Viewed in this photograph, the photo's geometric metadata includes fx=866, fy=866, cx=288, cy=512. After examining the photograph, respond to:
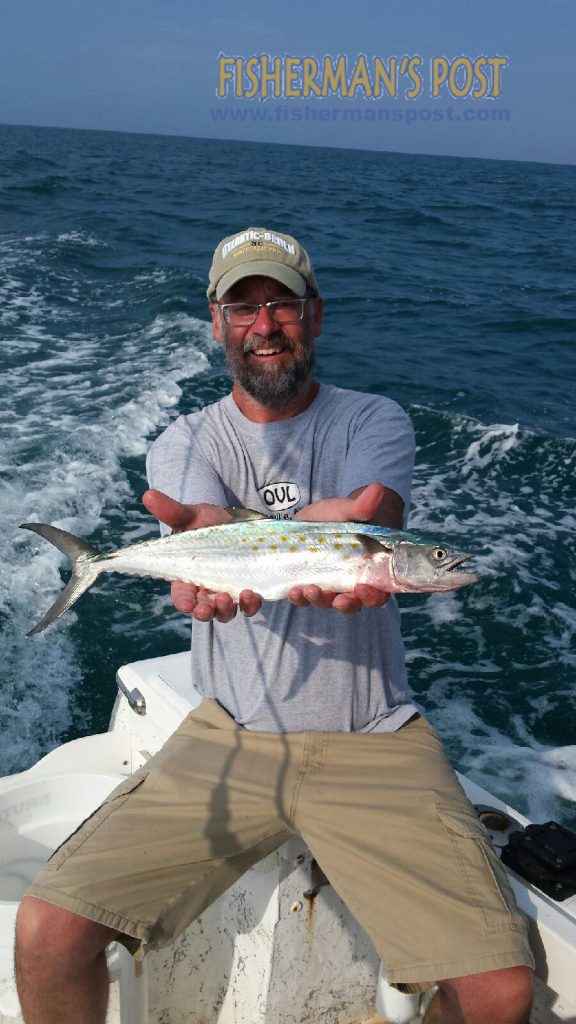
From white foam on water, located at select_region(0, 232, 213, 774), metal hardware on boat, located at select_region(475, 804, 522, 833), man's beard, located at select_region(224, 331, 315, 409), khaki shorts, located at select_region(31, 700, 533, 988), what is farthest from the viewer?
white foam on water, located at select_region(0, 232, 213, 774)

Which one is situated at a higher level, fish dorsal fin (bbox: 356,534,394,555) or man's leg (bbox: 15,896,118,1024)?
fish dorsal fin (bbox: 356,534,394,555)

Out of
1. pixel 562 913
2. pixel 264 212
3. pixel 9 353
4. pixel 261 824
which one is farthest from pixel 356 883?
pixel 264 212

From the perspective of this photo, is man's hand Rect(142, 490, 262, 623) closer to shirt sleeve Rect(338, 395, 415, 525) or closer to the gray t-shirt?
the gray t-shirt

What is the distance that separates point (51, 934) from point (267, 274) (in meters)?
2.17

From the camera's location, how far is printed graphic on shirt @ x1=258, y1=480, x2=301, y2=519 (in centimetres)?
307

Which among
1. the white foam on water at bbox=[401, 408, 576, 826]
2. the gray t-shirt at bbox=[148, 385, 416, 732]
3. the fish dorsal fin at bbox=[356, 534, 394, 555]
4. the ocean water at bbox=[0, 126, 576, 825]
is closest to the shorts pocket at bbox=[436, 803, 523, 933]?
the gray t-shirt at bbox=[148, 385, 416, 732]

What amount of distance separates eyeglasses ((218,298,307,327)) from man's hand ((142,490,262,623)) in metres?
0.78

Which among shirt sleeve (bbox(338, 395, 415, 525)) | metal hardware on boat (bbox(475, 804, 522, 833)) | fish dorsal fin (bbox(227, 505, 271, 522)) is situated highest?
shirt sleeve (bbox(338, 395, 415, 525))

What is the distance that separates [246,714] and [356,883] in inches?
26.4

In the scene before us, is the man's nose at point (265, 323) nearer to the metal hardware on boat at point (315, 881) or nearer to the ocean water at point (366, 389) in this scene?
the metal hardware on boat at point (315, 881)

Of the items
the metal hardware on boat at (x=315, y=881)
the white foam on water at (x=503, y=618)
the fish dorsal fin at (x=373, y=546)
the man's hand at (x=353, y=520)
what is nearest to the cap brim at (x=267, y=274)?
the man's hand at (x=353, y=520)

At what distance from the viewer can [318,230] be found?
22766 millimetres

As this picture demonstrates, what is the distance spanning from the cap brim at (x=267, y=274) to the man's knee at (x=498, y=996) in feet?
7.27

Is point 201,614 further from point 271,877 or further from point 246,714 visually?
point 271,877
